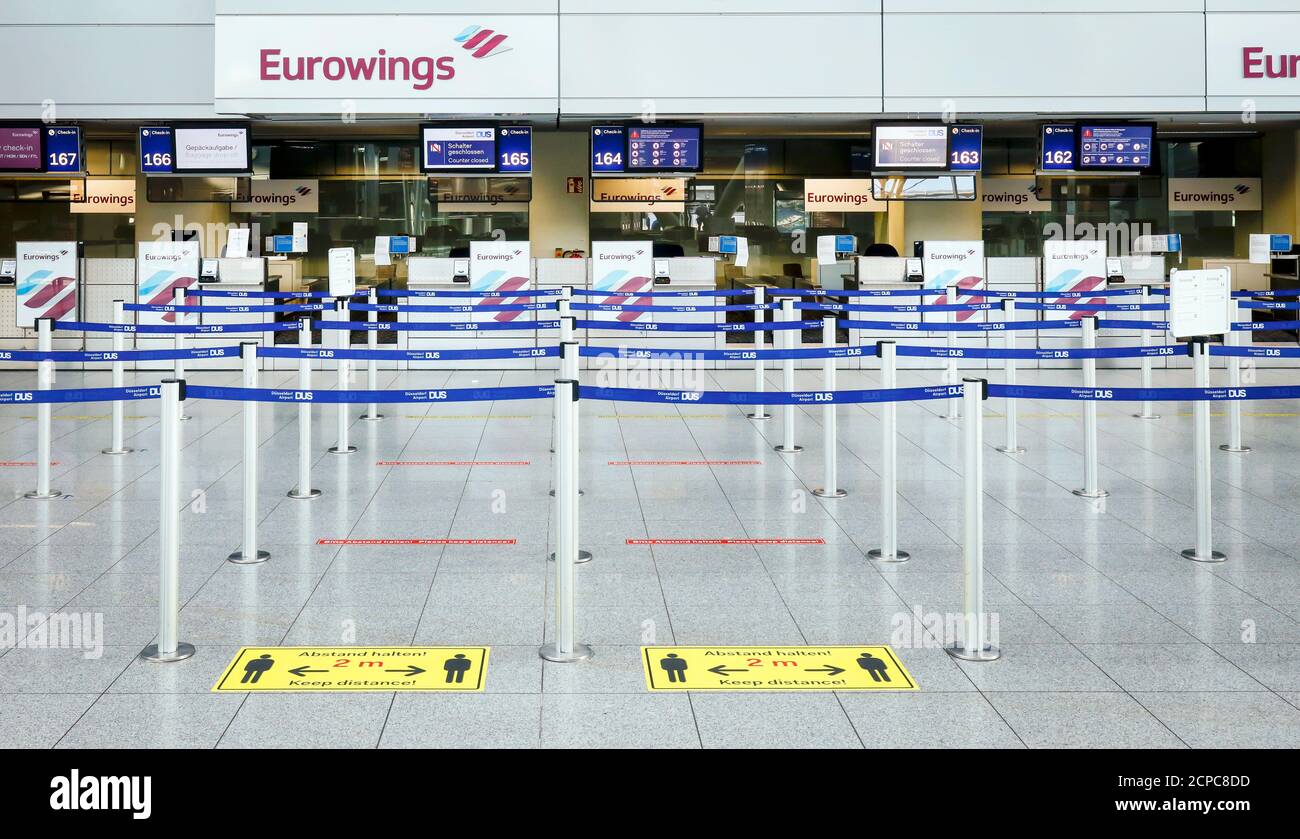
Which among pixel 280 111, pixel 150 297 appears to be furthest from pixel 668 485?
pixel 150 297

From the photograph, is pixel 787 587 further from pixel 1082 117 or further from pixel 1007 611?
pixel 1082 117

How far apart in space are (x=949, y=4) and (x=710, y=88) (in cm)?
305

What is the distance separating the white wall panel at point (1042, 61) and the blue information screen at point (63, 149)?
999 cm

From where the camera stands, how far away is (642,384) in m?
14.6

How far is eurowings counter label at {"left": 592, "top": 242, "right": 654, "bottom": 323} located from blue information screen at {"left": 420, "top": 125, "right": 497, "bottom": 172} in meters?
1.87

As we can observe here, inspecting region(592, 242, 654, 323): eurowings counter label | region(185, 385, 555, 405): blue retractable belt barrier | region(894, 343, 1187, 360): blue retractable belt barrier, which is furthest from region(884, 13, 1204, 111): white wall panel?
region(185, 385, 555, 405): blue retractable belt barrier

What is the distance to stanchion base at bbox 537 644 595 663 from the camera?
5.36m

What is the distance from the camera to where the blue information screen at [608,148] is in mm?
16672

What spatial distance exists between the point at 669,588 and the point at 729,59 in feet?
36.1

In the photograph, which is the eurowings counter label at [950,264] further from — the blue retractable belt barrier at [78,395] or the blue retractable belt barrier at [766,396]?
the blue retractable belt barrier at [78,395]

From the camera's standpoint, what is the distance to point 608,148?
1673 centimetres

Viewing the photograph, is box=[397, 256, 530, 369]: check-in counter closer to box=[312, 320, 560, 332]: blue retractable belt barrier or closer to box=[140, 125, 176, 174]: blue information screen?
box=[140, 125, 176, 174]: blue information screen

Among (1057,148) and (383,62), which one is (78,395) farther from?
(1057,148)

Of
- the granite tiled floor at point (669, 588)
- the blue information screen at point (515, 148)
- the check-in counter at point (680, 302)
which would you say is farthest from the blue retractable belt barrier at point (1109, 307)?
the blue information screen at point (515, 148)
